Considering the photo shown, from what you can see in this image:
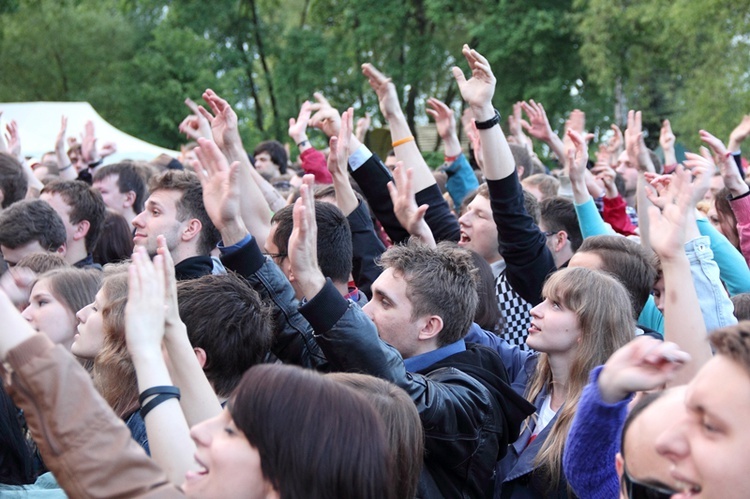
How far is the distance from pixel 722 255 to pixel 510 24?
22.3m

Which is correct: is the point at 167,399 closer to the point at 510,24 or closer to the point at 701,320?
the point at 701,320

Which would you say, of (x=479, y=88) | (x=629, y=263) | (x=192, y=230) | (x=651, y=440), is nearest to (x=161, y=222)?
(x=192, y=230)

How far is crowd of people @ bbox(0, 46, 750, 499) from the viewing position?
6.11 ft

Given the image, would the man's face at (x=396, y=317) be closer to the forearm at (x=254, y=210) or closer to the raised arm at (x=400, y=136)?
the forearm at (x=254, y=210)

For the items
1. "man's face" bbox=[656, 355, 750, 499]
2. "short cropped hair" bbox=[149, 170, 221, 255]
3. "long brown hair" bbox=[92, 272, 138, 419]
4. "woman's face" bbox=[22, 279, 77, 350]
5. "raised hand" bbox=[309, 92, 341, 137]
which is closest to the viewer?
"man's face" bbox=[656, 355, 750, 499]

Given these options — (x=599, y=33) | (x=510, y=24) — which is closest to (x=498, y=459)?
(x=599, y=33)

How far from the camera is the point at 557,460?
3.10 metres

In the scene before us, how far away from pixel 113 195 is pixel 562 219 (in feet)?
11.1

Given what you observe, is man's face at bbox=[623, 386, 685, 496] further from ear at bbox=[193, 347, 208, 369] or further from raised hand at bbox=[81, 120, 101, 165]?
raised hand at bbox=[81, 120, 101, 165]

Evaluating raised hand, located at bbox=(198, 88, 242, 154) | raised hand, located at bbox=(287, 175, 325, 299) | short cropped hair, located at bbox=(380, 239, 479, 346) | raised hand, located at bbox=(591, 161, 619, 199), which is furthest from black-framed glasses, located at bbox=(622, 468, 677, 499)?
raised hand, located at bbox=(591, 161, 619, 199)

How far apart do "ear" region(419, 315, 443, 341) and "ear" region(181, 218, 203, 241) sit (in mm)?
1537

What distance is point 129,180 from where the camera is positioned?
692 centimetres

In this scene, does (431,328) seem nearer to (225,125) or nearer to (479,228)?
(479,228)

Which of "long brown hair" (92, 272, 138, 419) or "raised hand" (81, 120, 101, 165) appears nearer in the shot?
"long brown hair" (92, 272, 138, 419)
